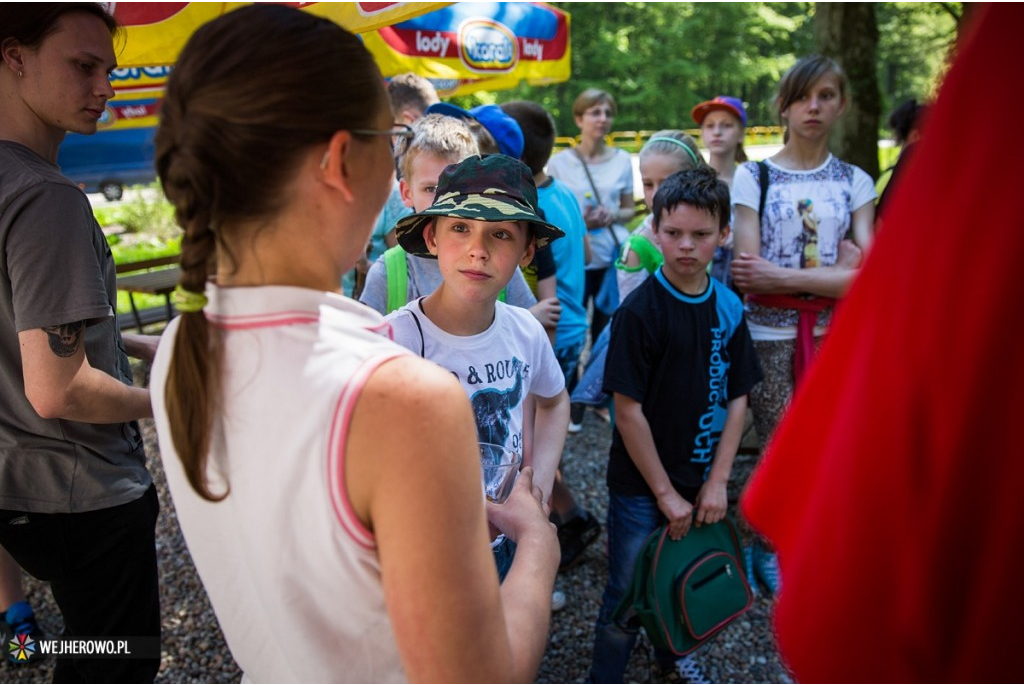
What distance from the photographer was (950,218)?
660 millimetres

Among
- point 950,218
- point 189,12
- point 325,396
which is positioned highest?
point 189,12

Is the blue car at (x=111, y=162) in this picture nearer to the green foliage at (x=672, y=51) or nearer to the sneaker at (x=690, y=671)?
the sneaker at (x=690, y=671)

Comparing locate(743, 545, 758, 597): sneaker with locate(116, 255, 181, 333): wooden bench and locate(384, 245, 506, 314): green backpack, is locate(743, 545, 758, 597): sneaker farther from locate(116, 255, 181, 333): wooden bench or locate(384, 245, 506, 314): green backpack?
locate(116, 255, 181, 333): wooden bench

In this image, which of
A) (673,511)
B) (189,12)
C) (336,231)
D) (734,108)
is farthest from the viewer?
(734,108)

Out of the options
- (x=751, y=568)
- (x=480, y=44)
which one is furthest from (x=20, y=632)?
(x=480, y=44)

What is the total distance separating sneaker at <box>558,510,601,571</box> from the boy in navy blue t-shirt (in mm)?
904

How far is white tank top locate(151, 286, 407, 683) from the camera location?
2.83 feet

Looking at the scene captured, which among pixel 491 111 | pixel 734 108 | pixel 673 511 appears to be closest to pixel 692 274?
pixel 673 511

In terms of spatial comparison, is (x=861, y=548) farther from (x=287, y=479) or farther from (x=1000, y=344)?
(x=287, y=479)

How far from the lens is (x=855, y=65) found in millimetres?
7668

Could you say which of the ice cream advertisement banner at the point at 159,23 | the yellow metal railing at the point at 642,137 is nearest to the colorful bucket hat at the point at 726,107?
the ice cream advertisement banner at the point at 159,23

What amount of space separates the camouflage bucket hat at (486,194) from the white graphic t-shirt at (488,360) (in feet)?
0.97

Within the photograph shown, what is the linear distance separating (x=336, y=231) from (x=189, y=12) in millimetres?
2792

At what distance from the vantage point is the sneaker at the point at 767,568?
3.33m
